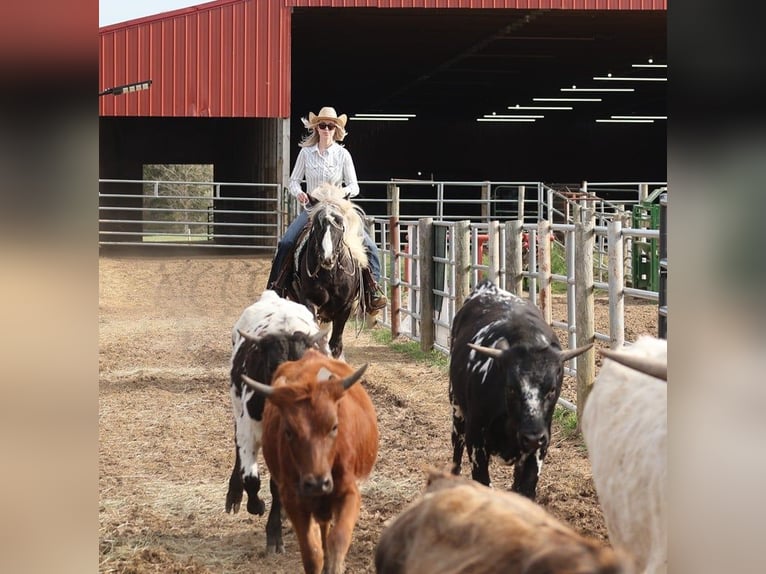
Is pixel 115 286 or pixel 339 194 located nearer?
pixel 339 194

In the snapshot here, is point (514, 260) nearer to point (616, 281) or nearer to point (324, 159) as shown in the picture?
A: point (324, 159)

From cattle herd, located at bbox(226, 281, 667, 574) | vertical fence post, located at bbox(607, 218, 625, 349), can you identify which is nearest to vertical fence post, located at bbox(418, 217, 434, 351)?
vertical fence post, located at bbox(607, 218, 625, 349)

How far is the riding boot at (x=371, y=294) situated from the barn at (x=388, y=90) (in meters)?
2.09

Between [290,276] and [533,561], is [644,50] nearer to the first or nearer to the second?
[290,276]

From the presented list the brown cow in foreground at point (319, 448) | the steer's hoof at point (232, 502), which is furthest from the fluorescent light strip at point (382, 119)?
the brown cow in foreground at point (319, 448)

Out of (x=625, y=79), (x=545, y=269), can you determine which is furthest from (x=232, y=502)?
(x=625, y=79)

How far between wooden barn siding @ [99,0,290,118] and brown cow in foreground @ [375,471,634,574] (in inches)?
480

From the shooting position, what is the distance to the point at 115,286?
13.1 m

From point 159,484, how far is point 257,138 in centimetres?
1465

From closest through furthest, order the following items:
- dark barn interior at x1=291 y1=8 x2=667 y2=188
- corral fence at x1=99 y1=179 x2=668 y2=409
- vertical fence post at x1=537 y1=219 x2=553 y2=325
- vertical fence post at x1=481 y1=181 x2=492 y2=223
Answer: corral fence at x1=99 y1=179 x2=668 y2=409, vertical fence post at x1=537 y1=219 x2=553 y2=325, vertical fence post at x1=481 y1=181 x2=492 y2=223, dark barn interior at x1=291 y1=8 x2=667 y2=188

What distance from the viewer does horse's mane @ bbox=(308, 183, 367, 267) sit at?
21.4 ft

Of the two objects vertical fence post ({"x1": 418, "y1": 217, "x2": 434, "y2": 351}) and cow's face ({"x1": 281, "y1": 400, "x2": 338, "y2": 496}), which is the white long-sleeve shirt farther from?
cow's face ({"x1": 281, "y1": 400, "x2": 338, "y2": 496})

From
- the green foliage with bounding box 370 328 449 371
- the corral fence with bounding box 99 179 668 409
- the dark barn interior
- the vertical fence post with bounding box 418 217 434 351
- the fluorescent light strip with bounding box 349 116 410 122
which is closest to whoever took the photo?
the corral fence with bounding box 99 179 668 409
